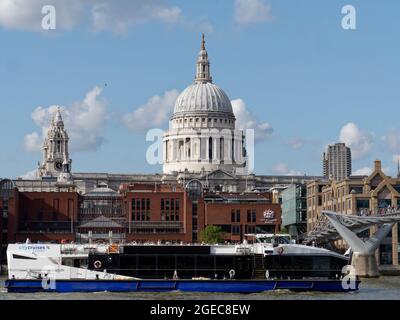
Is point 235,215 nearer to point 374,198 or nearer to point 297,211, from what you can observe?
point 297,211

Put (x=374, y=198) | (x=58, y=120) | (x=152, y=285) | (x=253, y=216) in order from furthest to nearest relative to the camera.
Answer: (x=58, y=120) < (x=253, y=216) < (x=374, y=198) < (x=152, y=285)

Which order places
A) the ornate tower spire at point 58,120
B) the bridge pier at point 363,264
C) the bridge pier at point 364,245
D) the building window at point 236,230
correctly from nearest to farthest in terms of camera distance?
the bridge pier at point 364,245 < the bridge pier at point 363,264 < the building window at point 236,230 < the ornate tower spire at point 58,120

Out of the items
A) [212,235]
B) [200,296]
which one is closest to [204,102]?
[212,235]

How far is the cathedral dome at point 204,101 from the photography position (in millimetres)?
195000

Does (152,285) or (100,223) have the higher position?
(100,223)

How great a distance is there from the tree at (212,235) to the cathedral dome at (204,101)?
8478 cm

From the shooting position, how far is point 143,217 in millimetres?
122500

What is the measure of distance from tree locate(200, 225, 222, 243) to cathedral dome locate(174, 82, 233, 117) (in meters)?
84.8

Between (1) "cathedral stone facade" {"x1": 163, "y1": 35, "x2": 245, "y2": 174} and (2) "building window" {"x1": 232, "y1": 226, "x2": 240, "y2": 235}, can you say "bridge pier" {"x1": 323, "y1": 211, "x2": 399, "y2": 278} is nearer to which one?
(2) "building window" {"x1": 232, "y1": 226, "x2": 240, "y2": 235}

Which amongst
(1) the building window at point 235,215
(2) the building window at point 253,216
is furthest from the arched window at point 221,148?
(2) the building window at point 253,216

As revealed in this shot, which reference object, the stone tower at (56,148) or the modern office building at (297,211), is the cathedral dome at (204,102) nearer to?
the stone tower at (56,148)

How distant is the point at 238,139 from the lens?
196875 mm

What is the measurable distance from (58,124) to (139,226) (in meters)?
69.3

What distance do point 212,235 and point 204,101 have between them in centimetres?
9136
